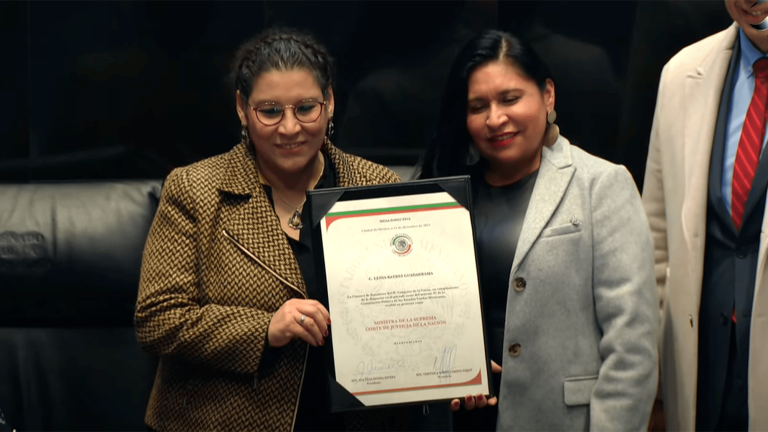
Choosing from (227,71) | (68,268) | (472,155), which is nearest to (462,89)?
(472,155)

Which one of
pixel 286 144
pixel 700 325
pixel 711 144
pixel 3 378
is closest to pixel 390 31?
pixel 286 144

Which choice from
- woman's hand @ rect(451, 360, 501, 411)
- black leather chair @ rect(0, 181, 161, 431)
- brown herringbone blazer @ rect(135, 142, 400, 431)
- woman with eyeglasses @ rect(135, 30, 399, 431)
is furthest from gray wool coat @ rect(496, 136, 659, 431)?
black leather chair @ rect(0, 181, 161, 431)

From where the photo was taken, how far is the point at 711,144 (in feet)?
6.63

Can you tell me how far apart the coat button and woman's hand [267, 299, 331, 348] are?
1.52 ft

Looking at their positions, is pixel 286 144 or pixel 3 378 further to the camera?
pixel 3 378

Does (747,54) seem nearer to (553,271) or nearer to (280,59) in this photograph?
(553,271)

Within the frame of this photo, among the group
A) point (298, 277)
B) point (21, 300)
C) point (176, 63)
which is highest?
point (176, 63)

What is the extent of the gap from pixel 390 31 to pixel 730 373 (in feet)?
5.06

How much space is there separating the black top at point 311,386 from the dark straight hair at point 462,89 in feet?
1.52

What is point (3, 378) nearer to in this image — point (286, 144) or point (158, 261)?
point (158, 261)

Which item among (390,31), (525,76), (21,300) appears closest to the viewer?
(525,76)

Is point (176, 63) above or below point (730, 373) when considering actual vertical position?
above

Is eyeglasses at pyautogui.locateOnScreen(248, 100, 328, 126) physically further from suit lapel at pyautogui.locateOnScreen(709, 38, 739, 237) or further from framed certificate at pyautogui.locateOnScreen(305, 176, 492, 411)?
suit lapel at pyautogui.locateOnScreen(709, 38, 739, 237)

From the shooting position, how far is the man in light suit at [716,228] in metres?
1.92
